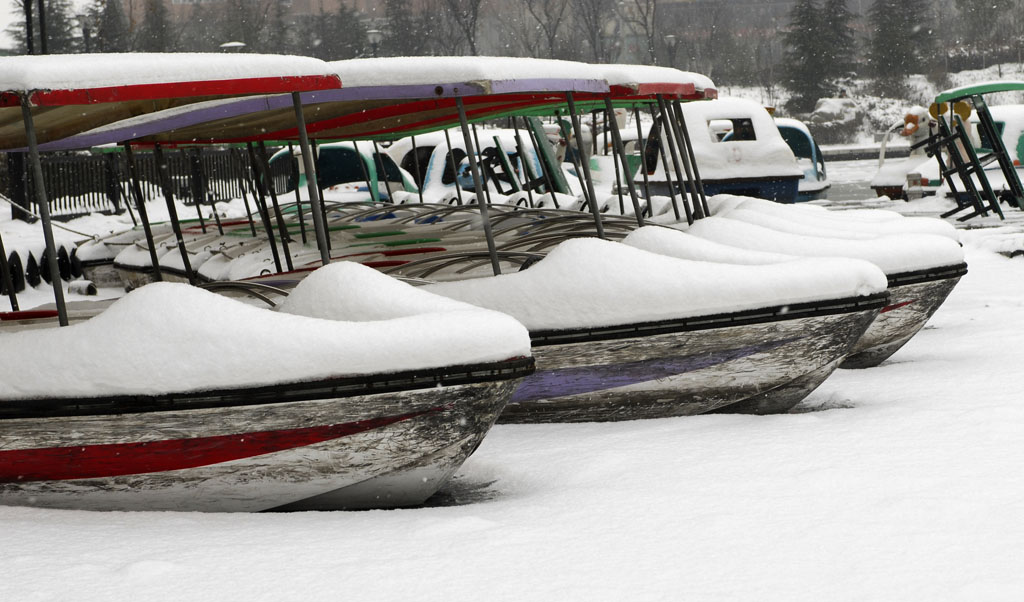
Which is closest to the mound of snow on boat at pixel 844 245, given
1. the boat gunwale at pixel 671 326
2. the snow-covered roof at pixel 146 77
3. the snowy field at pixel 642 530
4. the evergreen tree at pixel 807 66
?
the boat gunwale at pixel 671 326

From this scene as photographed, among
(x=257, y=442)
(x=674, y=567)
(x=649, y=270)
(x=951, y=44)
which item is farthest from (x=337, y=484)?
(x=951, y=44)

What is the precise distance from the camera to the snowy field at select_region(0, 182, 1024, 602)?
10.9 feet

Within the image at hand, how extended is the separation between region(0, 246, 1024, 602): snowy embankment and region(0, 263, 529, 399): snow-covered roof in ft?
1.74

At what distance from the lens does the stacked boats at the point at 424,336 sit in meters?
4.13

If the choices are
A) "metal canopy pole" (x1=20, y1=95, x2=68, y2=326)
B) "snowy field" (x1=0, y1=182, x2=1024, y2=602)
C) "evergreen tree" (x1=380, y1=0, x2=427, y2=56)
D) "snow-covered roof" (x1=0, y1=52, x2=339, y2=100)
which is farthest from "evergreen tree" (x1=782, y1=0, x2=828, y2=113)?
"metal canopy pole" (x1=20, y1=95, x2=68, y2=326)

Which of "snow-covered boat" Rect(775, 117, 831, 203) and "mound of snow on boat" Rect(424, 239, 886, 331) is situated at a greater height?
"mound of snow on boat" Rect(424, 239, 886, 331)

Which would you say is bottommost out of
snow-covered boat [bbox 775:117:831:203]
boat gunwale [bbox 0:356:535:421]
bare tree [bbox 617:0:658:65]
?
snow-covered boat [bbox 775:117:831:203]

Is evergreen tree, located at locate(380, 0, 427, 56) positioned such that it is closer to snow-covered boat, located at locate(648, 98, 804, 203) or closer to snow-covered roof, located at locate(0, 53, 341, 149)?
snow-covered boat, located at locate(648, 98, 804, 203)

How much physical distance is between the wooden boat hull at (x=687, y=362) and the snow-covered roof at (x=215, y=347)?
1.31 m

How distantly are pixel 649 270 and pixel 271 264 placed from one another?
5.09 meters

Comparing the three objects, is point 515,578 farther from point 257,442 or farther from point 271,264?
point 271,264

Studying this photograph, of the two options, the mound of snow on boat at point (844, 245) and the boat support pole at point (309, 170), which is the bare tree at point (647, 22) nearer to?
the mound of snow on boat at point (844, 245)

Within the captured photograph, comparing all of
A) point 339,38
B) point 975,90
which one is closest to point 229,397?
point 975,90

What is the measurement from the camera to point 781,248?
670 centimetres
